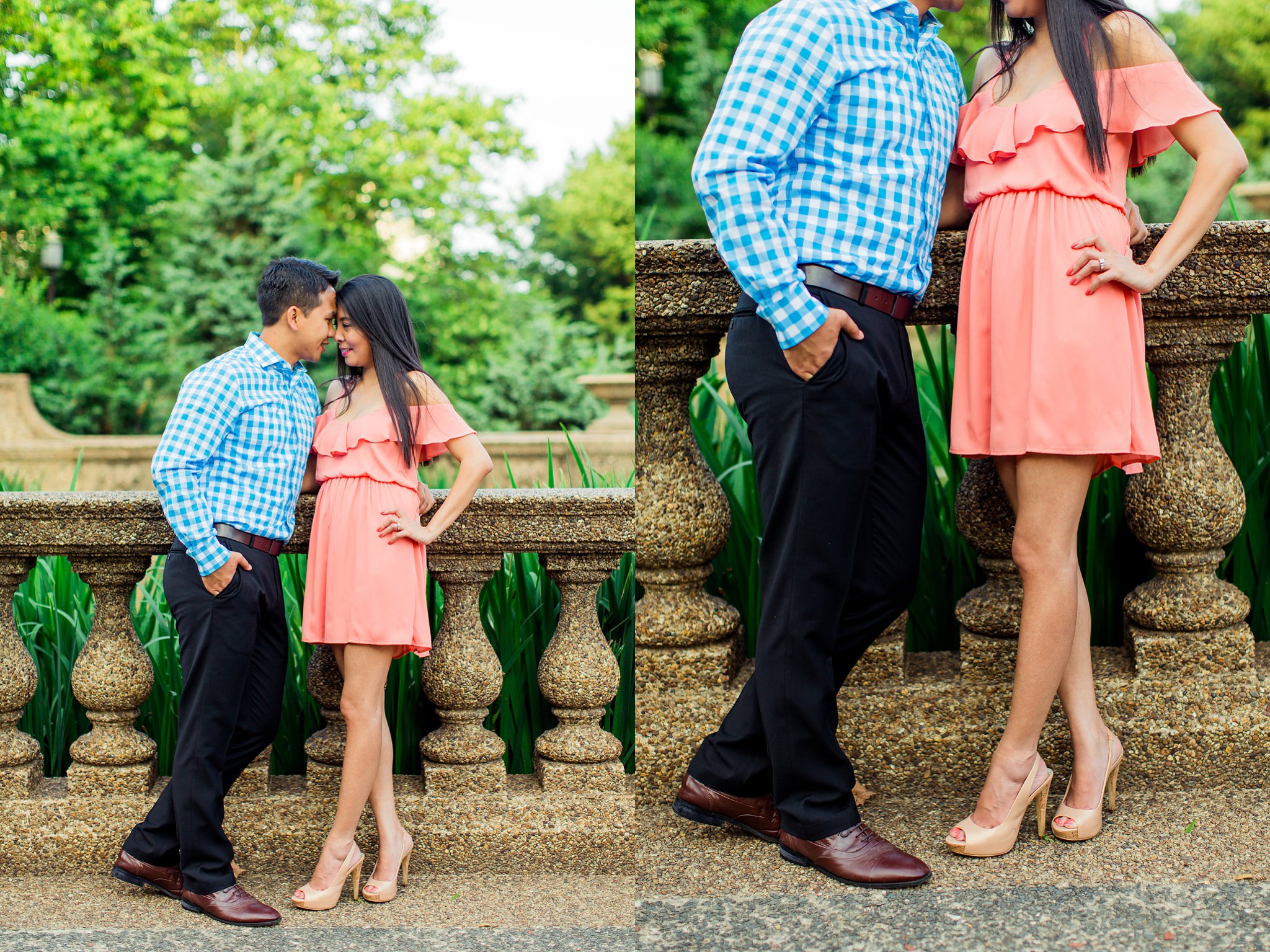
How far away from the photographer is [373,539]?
111 inches

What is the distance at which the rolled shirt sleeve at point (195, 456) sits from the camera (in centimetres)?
268

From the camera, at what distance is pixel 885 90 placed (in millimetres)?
2373

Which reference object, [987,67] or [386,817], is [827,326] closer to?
[987,67]

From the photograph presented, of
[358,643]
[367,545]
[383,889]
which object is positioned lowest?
[383,889]

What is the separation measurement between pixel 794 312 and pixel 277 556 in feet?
5.11

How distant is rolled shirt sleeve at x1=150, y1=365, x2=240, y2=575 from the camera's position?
2682 millimetres

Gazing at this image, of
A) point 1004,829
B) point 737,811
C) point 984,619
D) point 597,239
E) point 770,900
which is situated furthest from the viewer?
point 597,239

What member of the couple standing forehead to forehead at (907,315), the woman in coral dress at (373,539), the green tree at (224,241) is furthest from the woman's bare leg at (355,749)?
the green tree at (224,241)

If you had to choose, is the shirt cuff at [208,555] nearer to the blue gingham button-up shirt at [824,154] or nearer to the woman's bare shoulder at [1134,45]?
the blue gingham button-up shirt at [824,154]

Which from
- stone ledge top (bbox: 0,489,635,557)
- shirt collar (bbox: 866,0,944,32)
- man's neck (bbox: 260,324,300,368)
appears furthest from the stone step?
shirt collar (bbox: 866,0,944,32)

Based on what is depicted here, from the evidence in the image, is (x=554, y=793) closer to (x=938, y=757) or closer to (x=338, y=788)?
(x=338, y=788)

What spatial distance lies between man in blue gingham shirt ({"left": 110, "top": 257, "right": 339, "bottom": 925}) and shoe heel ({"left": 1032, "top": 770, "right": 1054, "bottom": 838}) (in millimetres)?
1906

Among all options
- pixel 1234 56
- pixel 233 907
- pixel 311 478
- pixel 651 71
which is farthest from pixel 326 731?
pixel 1234 56

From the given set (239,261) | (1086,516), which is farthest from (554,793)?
(239,261)
